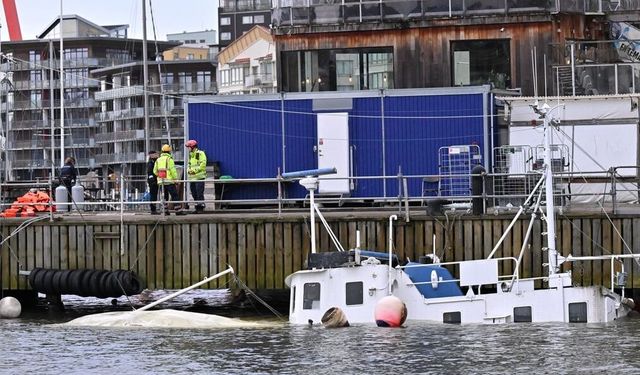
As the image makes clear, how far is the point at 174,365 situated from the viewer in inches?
1061

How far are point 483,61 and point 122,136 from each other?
95.4 meters

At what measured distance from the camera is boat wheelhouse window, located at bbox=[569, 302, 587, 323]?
97.7 feet

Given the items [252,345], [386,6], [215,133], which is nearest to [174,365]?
[252,345]

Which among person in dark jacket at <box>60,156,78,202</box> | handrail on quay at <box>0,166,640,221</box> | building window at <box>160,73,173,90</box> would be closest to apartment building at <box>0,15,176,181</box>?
building window at <box>160,73,173,90</box>

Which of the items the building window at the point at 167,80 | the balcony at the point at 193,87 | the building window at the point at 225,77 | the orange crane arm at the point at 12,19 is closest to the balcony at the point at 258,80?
the building window at the point at 225,77

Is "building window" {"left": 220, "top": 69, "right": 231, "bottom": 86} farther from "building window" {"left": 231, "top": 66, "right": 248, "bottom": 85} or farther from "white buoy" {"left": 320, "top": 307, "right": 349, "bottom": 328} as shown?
"white buoy" {"left": 320, "top": 307, "right": 349, "bottom": 328}

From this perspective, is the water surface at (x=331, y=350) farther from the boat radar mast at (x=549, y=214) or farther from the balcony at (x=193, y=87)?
the balcony at (x=193, y=87)

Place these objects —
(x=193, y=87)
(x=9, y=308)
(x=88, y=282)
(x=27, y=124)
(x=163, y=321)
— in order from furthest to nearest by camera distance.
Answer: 1. (x=27, y=124)
2. (x=193, y=87)
3. (x=9, y=308)
4. (x=88, y=282)
5. (x=163, y=321)

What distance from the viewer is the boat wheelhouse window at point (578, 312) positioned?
2978 centimetres

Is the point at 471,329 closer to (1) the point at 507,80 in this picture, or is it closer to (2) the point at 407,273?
(2) the point at 407,273

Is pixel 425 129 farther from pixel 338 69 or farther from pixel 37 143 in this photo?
pixel 37 143

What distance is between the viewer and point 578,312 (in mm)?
29812

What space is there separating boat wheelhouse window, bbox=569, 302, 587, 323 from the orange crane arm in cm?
8500

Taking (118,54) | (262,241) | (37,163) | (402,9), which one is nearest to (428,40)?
(402,9)
